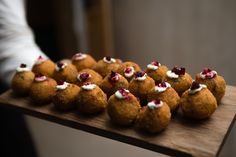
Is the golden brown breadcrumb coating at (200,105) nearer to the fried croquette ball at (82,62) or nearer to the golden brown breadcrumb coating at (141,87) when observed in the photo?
the golden brown breadcrumb coating at (141,87)

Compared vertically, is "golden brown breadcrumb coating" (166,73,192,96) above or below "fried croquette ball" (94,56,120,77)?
above

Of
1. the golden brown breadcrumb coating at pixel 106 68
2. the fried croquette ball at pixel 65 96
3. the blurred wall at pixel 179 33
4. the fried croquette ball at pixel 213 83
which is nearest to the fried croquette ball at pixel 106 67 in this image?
the golden brown breadcrumb coating at pixel 106 68

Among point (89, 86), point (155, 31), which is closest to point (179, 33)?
point (155, 31)

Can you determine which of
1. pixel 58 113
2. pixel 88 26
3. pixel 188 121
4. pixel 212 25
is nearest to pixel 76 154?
pixel 58 113

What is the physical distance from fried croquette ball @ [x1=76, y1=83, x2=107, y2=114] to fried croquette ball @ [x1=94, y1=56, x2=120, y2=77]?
0.12m

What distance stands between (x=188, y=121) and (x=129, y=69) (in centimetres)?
20

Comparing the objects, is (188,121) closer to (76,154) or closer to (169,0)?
(76,154)

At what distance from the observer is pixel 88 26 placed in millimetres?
2098

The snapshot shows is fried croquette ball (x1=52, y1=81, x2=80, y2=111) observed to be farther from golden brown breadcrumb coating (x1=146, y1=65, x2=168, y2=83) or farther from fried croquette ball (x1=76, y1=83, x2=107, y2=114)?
golden brown breadcrumb coating (x1=146, y1=65, x2=168, y2=83)

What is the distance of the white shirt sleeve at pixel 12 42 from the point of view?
1085mm

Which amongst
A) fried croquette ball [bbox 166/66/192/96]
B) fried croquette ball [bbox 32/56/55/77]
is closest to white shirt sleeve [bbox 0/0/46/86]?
fried croquette ball [bbox 32/56/55/77]

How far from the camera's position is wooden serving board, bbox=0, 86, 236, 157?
604 millimetres

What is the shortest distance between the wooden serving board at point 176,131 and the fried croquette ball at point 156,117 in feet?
0.05

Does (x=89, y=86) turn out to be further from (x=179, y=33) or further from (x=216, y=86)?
(x=179, y=33)
